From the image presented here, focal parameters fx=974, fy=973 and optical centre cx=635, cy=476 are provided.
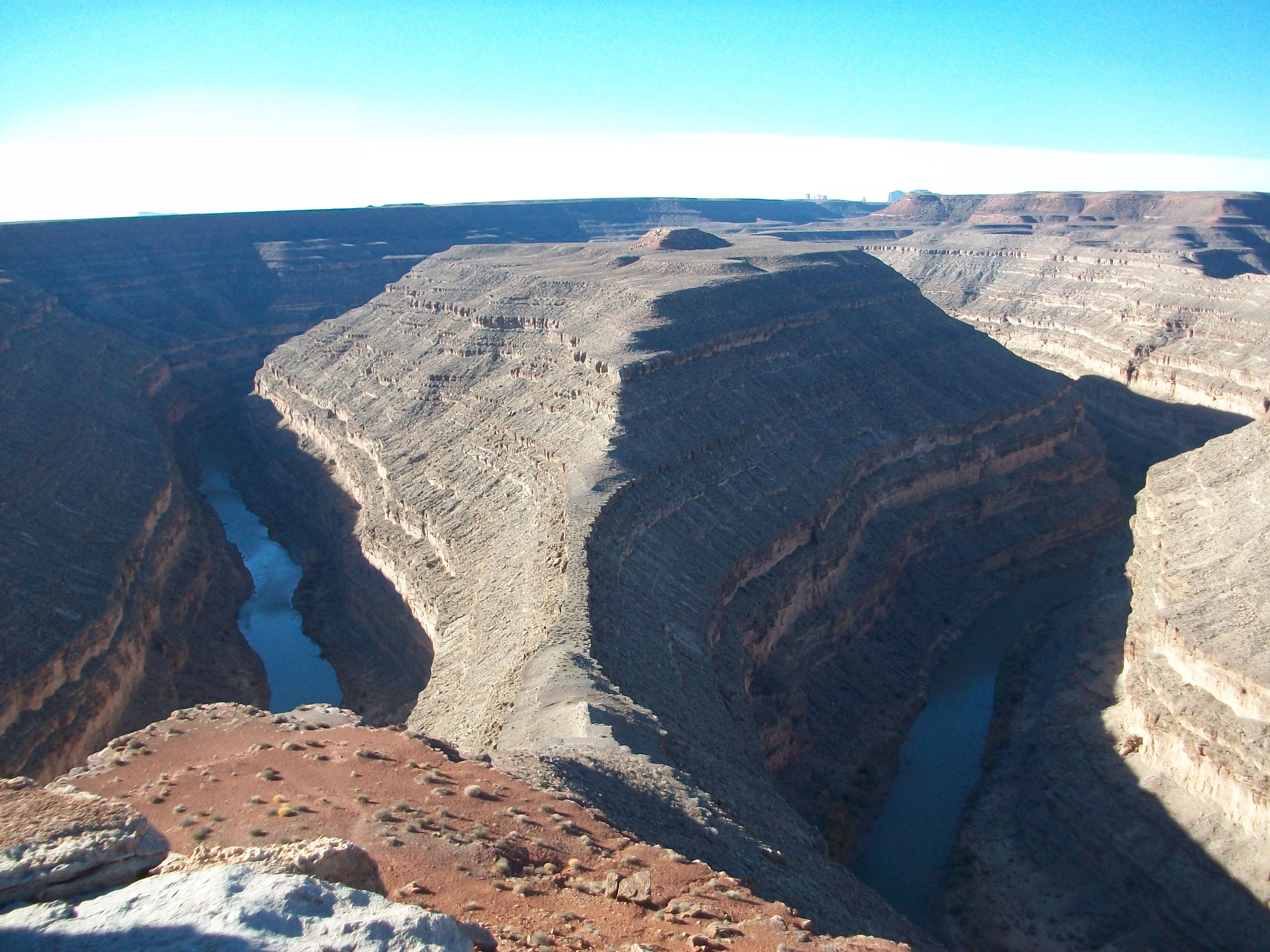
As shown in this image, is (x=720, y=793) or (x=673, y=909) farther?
(x=720, y=793)

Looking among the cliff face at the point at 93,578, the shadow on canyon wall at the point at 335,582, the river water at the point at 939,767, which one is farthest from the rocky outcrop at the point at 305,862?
the shadow on canyon wall at the point at 335,582

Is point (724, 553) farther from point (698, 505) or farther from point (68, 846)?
point (68, 846)

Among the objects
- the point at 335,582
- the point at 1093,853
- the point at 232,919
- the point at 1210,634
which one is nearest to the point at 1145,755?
the point at 1093,853

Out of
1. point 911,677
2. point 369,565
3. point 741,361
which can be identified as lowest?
point 911,677

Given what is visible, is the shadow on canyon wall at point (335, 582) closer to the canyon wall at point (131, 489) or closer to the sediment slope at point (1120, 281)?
the canyon wall at point (131, 489)

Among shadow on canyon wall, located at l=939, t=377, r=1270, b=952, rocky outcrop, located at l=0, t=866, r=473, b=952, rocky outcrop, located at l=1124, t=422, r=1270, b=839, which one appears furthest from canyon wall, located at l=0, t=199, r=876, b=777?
rocky outcrop, located at l=1124, t=422, r=1270, b=839

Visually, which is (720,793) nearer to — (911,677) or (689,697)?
(689,697)

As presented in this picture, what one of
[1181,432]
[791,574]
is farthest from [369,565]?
[1181,432]
